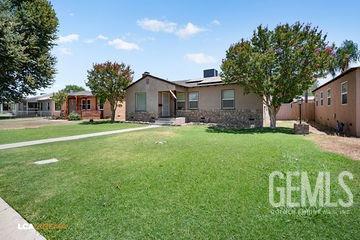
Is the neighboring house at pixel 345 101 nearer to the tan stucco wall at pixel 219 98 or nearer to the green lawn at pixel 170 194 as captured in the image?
the tan stucco wall at pixel 219 98

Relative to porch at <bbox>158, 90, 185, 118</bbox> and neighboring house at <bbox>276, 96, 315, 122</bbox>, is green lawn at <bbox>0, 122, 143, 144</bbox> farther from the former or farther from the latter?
neighboring house at <bbox>276, 96, 315, 122</bbox>

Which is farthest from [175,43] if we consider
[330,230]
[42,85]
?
[330,230]

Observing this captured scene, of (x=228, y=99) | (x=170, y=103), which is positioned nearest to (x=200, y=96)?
(x=228, y=99)

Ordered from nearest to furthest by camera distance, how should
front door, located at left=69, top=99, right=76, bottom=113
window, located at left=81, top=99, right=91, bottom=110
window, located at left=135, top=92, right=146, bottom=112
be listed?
window, located at left=135, top=92, right=146, bottom=112
window, located at left=81, top=99, right=91, bottom=110
front door, located at left=69, top=99, right=76, bottom=113

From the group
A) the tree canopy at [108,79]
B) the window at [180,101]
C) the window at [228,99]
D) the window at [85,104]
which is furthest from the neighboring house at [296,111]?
the window at [85,104]

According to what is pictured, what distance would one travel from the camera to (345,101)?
14938mm

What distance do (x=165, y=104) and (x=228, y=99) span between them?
20.8 ft

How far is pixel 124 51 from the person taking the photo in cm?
2586

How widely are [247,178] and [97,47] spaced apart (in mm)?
19357

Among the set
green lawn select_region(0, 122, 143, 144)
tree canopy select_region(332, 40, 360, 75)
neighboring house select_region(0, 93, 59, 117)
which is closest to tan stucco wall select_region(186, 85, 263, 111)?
green lawn select_region(0, 122, 143, 144)

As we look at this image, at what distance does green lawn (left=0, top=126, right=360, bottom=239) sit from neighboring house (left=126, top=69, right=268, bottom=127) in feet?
36.1

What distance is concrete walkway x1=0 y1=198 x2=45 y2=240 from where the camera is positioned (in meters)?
3.64

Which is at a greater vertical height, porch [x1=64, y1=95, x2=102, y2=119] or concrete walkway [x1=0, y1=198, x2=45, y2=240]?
porch [x1=64, y1=95, x2=102, y2=119]

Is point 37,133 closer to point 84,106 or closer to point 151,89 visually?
point 151,89
